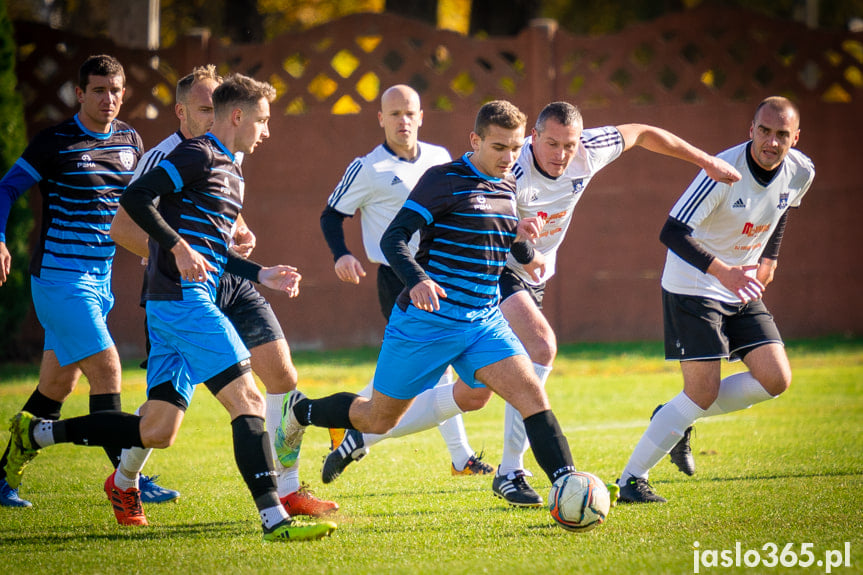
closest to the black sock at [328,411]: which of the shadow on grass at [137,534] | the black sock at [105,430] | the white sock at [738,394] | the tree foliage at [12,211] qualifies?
the shadow on grass at [137,534]

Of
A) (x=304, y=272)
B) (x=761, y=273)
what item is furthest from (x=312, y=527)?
(x=304, y=272)

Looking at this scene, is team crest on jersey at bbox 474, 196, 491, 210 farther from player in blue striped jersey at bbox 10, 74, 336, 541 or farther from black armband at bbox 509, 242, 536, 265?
player in blue striped jersey at bbox 10, 74, 336, 541

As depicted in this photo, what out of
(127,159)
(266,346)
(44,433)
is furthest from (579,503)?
(127,159)

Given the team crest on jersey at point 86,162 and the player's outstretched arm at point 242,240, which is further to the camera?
the team crest on jersey at point 86,162

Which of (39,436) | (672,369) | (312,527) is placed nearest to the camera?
(312,527)

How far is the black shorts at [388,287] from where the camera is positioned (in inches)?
253

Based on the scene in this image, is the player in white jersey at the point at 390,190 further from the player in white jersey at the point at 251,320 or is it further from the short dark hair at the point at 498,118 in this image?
the short dark hair at the point at 498,118

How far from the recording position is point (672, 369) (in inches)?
456

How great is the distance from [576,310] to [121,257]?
6.12 metres

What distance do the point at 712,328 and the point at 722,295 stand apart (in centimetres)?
26

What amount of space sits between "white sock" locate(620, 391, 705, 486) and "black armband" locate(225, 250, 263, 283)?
7.92 feet

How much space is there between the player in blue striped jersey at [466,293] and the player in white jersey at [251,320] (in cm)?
71

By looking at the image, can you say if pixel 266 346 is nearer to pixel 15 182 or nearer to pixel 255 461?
pixel 255 461

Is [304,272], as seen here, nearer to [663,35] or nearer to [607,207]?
[607,207]
